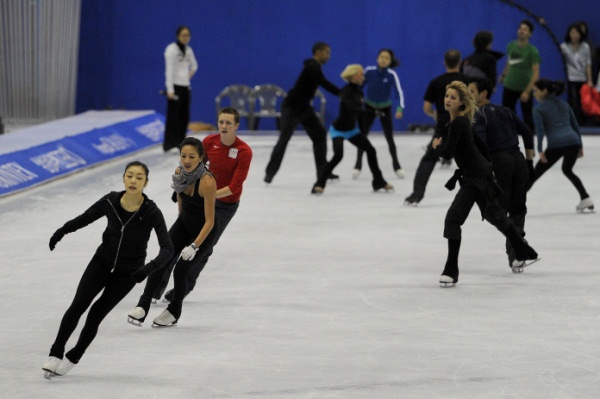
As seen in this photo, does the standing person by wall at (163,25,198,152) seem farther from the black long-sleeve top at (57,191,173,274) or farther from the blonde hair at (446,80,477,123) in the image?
the black long-sleeve top at (57,191,173,274)

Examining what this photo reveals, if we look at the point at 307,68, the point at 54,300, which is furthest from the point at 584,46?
the point at 54,300

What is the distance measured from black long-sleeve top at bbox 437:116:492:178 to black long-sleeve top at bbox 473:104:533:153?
391 millimetres

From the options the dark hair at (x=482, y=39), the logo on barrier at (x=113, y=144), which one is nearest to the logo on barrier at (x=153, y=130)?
the logo on barrier at (x=113, y=144)

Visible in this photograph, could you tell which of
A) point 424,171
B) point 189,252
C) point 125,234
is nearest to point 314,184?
point 424,171

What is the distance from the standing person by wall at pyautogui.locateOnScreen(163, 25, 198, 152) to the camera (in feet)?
51.2

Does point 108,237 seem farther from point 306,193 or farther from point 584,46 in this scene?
point 584,46

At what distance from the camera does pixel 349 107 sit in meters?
12.6

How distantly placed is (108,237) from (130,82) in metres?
16.4

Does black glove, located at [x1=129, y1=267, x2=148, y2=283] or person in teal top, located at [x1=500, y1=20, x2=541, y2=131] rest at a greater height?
black glove, located at [x1=129, y1=267, x2=148, y2=283]

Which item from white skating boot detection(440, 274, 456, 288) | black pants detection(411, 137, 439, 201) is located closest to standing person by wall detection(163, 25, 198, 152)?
black pants detection(411, 137, 439, 201)

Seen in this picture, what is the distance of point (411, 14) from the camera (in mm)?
21031

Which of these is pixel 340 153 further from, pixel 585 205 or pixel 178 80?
pixel 178 80

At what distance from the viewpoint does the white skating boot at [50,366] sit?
555cm

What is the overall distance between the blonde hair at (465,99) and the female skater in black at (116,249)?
2.81 metres
